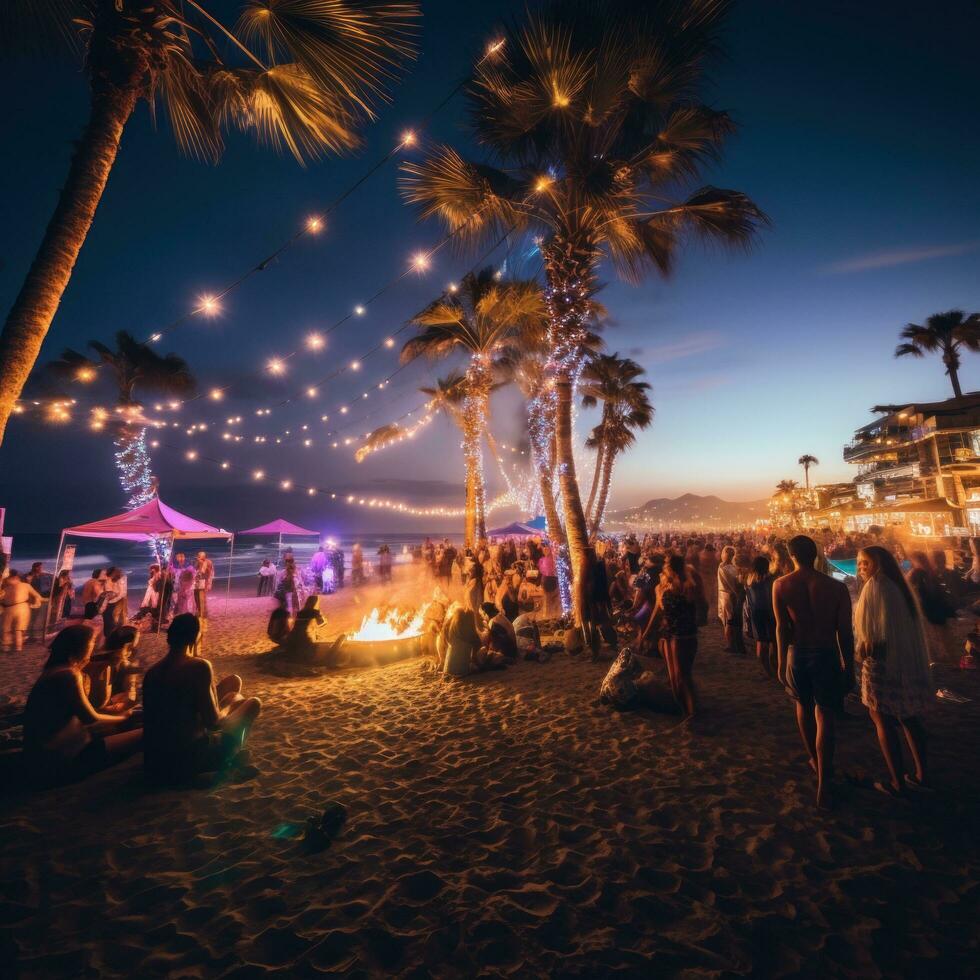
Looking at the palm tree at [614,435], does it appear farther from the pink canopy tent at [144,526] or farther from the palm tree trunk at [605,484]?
the pink canopy tent at [144,526]

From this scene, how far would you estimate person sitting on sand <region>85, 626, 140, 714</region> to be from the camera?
15.4ft

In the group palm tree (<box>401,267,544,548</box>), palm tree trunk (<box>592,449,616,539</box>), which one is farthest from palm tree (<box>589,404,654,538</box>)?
palm tree (<box>401,267,544,548</box>)

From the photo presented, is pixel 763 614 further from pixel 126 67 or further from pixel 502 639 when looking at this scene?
pixel 126 67

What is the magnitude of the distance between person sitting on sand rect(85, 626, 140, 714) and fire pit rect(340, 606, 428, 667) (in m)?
3.38

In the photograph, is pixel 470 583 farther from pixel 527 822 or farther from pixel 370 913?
pixel 370 913

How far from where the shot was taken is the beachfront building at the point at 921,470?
83.8ft

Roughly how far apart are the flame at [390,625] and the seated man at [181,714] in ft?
14.4

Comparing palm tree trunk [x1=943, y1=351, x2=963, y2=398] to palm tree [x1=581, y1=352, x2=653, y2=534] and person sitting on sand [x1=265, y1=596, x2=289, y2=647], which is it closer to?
palm tree [x1=581, y1=352, x2=653, y2=534]

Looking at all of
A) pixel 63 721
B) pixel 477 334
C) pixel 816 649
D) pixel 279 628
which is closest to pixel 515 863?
pixel 816 649

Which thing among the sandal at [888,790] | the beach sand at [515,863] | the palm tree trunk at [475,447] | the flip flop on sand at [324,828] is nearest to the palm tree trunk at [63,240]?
the beach sand at [515,863]

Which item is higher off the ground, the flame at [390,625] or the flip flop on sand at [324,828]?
the flame at [390,625]

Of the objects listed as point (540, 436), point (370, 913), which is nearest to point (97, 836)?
point (370, 913)

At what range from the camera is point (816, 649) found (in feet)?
11.6

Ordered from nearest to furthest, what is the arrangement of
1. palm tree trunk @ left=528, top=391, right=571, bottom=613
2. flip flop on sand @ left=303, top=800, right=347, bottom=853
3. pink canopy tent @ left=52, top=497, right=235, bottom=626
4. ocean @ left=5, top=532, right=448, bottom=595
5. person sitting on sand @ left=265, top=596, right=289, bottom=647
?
flip flop on sand @ left=303, top=800, right=347, bottom=853 < person sitting on sand @ left=265, top=596, right=289, bottom=647 < pink canopy tent @ left=52, top=497, right=235, bottom=626 < palm tree trunk @ left=528, top=391, right=571, bottom=613 < ocean @ left=5, top=532, right=448, bottom=595
